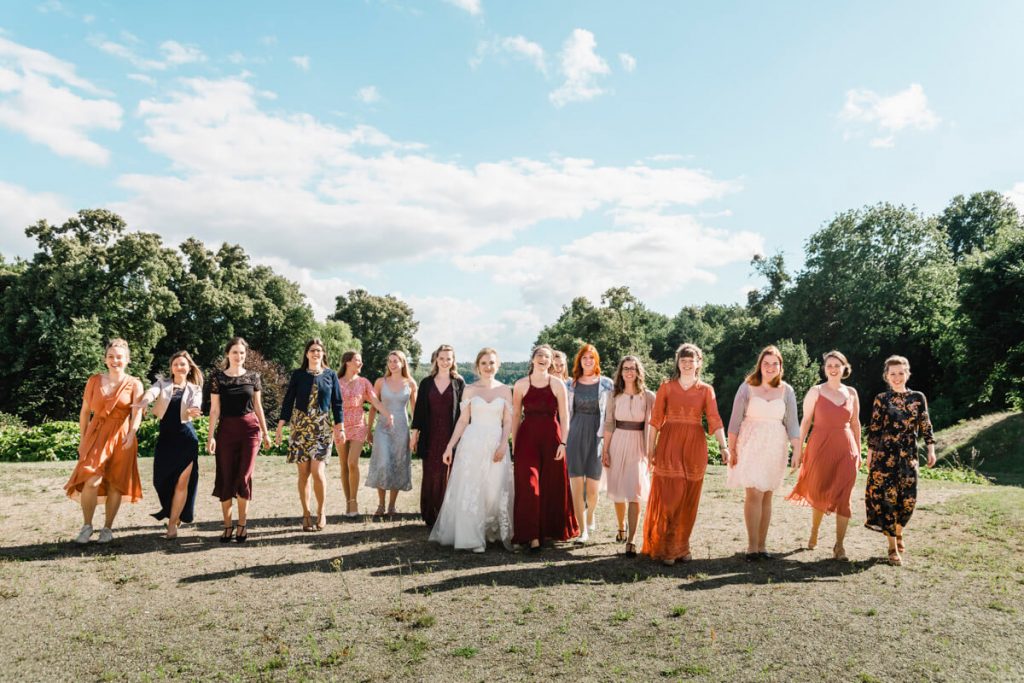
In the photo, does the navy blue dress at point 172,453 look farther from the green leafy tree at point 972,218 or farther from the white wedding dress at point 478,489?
the green leafy tree at point 972,218

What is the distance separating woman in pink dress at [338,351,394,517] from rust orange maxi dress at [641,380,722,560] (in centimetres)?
421

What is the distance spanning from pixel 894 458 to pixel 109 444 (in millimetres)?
9509

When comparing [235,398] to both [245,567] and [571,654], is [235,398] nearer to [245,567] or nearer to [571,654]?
[245,567]

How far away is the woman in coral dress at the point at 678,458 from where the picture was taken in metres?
7.80

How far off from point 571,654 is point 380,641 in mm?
1494

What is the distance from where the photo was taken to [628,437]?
857cm

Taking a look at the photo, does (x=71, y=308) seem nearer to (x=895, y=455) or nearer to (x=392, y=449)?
(x=392, y=449)

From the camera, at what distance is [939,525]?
33.9 feet

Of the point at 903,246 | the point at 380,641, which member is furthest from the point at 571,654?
the point at 903,246

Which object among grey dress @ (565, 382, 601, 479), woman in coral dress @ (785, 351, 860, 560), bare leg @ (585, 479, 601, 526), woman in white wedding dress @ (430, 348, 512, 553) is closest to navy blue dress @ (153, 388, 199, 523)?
woman in white wedding dress @ (430, 348, 512, 553)

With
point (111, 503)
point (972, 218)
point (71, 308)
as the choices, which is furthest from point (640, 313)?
point (111, 503)

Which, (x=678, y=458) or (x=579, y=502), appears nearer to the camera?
(x=678, y=458)

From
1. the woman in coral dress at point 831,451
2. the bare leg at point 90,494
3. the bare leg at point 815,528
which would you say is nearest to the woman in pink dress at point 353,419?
the bare leg at point 90,494

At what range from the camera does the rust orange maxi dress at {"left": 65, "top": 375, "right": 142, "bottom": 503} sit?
330 inches
